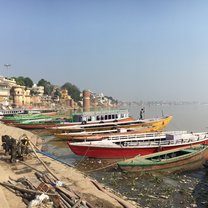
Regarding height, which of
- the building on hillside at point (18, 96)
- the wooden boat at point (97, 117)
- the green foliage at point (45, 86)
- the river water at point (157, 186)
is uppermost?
the green foliage at point (45, 86)

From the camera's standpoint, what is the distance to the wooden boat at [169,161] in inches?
624

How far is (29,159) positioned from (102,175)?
5.12m

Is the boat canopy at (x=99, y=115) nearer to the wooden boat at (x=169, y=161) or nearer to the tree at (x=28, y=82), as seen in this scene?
the wooden boat at (x=169, y=161)

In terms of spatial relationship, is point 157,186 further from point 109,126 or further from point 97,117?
point 97,117

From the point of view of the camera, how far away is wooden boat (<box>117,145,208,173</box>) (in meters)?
15.9

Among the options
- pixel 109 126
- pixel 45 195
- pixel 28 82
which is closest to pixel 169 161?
pixel 45 195

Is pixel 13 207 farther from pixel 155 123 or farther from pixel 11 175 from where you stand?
pixel 155 123

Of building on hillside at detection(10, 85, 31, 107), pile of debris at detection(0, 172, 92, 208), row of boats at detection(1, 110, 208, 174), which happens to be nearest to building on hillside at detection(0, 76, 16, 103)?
building on hillside at detection(10, 85, 31, 107)

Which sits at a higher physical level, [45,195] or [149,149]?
[45,195]

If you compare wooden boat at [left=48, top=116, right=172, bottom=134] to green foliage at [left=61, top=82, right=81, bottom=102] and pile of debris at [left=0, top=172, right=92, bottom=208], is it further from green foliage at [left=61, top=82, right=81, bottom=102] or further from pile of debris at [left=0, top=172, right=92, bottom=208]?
green foliage at [left=61, top=82, right=81, bottom=102]

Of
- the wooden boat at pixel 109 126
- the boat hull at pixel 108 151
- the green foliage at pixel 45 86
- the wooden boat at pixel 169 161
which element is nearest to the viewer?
the wooden boat at pixel 169 161

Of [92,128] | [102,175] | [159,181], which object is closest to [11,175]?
[102,175]

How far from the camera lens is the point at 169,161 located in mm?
16750

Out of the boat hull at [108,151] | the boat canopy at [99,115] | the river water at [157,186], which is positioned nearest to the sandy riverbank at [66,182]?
the river water at [157,186]
